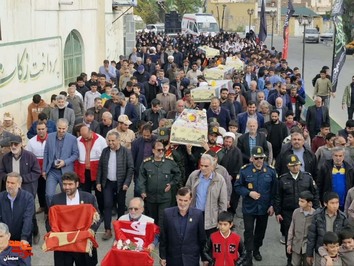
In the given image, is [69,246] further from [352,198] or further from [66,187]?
[352,198]

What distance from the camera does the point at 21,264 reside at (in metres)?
6.61

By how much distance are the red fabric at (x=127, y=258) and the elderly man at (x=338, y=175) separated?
325cm

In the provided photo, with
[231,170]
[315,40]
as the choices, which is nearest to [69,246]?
[231,170]

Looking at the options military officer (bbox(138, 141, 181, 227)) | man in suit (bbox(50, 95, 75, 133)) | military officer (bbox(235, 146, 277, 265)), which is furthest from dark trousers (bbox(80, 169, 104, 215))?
military officer (bbox(235, 146, 277, 265))

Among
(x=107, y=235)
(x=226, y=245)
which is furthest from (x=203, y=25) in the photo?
(x=226, y=245)

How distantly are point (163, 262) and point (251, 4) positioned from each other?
298 feet

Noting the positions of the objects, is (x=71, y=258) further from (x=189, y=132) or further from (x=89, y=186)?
(x=189, y=132)

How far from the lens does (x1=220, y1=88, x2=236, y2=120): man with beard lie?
494 inches

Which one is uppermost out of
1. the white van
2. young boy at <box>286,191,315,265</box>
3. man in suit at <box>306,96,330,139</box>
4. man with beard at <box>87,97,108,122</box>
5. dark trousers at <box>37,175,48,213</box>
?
the white van

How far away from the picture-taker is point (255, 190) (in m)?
7.96

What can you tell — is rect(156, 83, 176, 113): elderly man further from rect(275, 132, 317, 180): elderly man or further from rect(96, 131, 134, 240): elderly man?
rect(275, 132, 317, 180): elderly man

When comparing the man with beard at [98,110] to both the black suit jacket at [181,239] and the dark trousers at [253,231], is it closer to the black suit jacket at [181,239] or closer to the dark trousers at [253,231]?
the dark trousers at [253,231]

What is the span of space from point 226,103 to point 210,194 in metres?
5.27

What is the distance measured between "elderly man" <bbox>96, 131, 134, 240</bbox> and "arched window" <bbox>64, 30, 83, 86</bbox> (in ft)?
34.6
